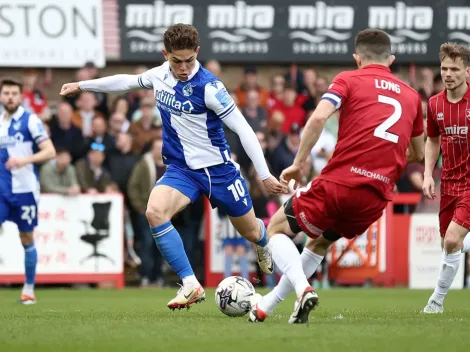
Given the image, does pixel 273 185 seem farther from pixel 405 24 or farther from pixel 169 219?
pixel 405 24

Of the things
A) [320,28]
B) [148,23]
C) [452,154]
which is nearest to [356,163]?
[452,154]

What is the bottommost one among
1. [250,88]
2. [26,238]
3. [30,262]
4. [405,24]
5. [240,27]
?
[30,262]

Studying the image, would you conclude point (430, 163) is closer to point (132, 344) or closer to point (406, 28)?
point (132, 344)

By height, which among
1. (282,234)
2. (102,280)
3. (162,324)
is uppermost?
(282,234)

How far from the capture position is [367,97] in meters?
8.38

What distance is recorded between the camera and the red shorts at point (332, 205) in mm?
8328

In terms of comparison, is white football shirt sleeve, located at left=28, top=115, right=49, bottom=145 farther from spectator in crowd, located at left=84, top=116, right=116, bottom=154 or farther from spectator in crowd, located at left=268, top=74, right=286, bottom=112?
spectator in crowd, located at left=268, top=74, right=286, bottom=112

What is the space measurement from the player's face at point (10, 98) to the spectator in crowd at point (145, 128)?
476cm

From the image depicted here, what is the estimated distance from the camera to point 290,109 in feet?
65.1

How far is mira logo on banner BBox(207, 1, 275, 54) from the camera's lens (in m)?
20.2

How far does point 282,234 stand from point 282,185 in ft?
1.35

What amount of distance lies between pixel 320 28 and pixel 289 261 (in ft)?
42.0

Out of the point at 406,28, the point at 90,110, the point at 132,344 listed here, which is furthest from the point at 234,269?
the point at 132,344

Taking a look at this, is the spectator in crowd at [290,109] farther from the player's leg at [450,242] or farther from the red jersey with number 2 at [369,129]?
the red jersey with number 2 at [369,129]
